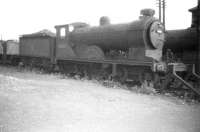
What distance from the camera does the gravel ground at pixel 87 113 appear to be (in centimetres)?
442

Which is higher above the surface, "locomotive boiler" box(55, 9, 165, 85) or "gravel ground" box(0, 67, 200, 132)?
"locomotive boiler" box(55, 9, 165, 85)

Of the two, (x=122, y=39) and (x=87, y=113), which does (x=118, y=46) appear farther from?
(x=87, y=113)

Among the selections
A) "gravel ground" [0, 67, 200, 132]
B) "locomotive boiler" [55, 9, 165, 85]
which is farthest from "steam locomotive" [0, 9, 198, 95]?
"gravel ground" [0, 67, 200, 132]

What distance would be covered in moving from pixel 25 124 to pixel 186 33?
34.4ft

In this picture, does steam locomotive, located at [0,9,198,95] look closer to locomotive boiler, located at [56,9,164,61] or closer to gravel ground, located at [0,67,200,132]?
locomotive boiler, located at [56,9,164,61]

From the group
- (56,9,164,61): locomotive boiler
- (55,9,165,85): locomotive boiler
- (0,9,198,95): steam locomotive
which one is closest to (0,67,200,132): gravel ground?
(0,9,198,95): steam locomotive

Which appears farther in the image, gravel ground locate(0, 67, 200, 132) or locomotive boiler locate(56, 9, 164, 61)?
locomotive boiler locate(56, 9, 164, 61)

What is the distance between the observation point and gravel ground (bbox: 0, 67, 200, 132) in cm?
442

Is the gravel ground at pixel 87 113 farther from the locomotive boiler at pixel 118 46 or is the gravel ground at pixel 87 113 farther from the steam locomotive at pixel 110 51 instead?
the locomotive boiler at pixel 118 46

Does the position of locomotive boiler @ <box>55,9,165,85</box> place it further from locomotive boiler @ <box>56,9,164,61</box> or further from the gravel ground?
the gravel ground

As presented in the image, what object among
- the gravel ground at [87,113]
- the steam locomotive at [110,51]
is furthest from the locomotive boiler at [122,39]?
the gravel ground at [87,113]

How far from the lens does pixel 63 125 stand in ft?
14.5

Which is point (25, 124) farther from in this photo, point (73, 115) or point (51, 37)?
point (51, 37)

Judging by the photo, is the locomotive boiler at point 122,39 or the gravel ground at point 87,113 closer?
the gravel ground at point 87,113
